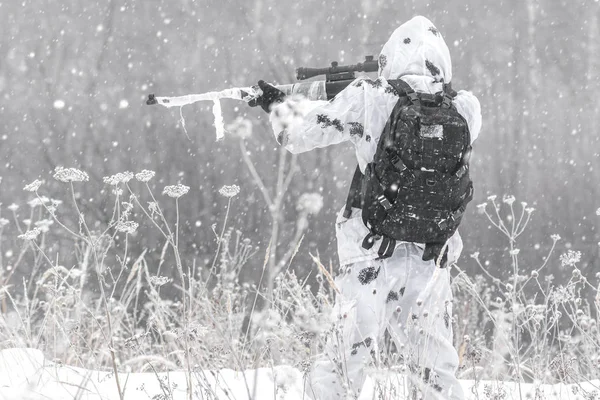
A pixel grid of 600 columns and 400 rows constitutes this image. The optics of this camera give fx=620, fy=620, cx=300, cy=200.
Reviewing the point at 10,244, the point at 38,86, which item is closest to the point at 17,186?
the point at 10,244

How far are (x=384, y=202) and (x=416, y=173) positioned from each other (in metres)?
0.16

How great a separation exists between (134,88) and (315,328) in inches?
980

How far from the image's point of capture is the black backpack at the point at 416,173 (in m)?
2.36

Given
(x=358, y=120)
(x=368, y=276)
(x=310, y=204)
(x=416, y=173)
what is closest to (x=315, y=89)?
(x=358, y=120)

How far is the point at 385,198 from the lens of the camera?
7.85 feet

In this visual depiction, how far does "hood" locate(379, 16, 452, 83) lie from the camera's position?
105 inches

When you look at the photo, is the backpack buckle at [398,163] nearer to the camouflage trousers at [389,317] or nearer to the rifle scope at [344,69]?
the camouflage trousers at [389,317]

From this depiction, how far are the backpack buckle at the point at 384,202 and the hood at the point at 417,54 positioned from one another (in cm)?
61

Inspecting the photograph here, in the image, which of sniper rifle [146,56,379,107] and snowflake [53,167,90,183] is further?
sniper rifle [146,56,379,107]

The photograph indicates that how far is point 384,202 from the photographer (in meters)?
2.39

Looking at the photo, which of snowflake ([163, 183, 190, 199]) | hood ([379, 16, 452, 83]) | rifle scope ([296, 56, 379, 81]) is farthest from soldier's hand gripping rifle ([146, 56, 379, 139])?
snowflake ([163, 183, 190, 199])

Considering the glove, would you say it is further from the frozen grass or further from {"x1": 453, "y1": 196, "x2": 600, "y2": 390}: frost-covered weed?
{"x1": 453, "y1": 196, "x2": 600, "y2": 390}: frost-covered weed

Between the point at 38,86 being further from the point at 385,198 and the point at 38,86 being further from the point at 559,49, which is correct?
the point at 385,198

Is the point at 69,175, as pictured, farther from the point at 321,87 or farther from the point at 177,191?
the point at 321,87
